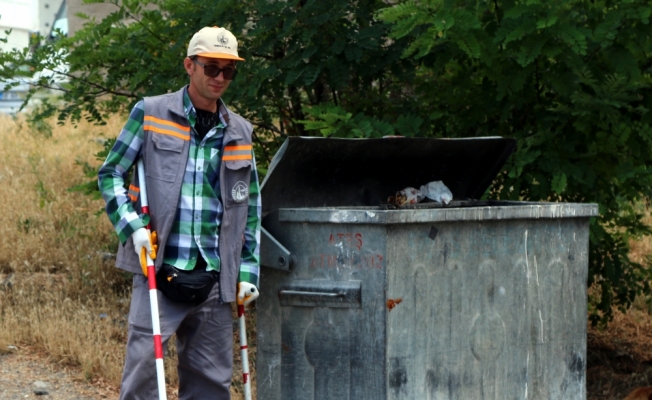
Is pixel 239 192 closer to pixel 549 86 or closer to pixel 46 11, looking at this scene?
pixel 549 86

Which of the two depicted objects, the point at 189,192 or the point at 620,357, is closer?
the point at 189,192

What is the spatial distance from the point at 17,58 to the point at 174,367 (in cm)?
308

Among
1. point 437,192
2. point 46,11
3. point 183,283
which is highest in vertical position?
point 46,11

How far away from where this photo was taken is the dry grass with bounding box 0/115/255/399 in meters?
6.43

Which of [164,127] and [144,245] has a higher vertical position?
[164,127]

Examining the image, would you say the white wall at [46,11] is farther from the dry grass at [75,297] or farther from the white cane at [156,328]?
the white cane at [156,328]

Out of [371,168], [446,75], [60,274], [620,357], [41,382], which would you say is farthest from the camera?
[60,274]

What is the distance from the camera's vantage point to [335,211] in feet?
13.1

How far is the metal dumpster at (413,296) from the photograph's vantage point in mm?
3937

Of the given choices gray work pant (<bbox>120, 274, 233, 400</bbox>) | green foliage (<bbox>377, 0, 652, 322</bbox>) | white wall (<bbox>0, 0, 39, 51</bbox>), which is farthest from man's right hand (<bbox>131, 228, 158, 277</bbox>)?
white wall (<bbox>0, 0, 39, 51</bbox>)

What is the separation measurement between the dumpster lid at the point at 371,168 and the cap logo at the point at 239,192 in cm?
41

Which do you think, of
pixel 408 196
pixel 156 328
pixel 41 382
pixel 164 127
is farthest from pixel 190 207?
pixel 41 382

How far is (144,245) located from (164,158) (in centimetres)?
37

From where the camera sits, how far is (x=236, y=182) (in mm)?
3928
